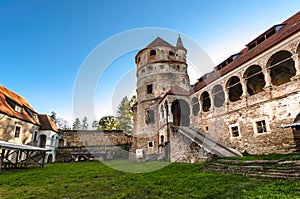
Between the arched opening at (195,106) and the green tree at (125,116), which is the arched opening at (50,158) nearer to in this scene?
the arched opening at (195,106)

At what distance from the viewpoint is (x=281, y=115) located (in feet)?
34.8

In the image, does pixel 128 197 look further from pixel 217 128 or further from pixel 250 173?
pixel 217 128

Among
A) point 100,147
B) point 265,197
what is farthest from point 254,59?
point 100,147

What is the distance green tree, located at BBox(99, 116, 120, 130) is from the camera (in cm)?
4941

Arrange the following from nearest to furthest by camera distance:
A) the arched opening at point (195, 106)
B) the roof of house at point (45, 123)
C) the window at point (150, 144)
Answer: the arched opening at point (195, 106), the window at point (150, 144), the roof of house at point (45, 123)

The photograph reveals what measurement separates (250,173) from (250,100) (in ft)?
23.1

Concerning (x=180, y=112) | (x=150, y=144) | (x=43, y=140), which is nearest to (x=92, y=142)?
(x=43, y=140)

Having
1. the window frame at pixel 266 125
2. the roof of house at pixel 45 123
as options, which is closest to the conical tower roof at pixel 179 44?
the window frame at pixel 266 125

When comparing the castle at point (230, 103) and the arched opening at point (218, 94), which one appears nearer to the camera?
the castle at point (230, 103)

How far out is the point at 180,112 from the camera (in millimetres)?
19922

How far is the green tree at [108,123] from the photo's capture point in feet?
162

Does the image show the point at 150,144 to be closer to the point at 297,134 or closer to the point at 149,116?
the point at 149,116

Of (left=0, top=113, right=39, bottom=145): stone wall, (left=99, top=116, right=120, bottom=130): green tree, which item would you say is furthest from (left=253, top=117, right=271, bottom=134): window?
(left=99, top=116, right=120, bottom=130): green tree

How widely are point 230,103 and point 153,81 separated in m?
11.4
